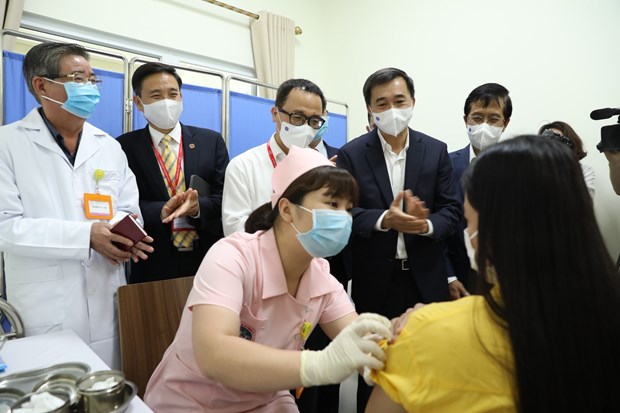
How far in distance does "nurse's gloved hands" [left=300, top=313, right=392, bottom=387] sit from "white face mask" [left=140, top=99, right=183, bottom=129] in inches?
63.6

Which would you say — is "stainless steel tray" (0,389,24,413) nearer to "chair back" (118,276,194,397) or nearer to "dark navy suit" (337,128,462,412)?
"chair back" (118,276,194,397)

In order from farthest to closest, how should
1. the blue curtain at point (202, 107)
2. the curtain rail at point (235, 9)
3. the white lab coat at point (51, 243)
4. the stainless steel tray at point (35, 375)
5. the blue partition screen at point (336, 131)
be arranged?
the blue partition screen at point (336, 131) < the curtain rail at point (235, 9) < the blue curtain at point (202, 107) < the white lab coat at point (51, 243) < the stainless steel tray at point (35, 375)

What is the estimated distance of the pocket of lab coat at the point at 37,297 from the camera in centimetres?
153

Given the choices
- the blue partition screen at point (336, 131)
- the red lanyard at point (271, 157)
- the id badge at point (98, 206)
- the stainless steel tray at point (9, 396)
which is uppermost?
the blue partition screen at point (336, 131)

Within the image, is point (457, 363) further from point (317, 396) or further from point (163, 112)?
point (163, 112)

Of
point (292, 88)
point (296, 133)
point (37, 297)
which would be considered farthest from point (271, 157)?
point (37, 297)

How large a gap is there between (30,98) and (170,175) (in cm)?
94

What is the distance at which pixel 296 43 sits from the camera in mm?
4676

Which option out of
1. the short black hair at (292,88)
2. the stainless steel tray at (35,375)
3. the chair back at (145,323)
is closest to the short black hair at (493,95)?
the short black hair at (292,88)

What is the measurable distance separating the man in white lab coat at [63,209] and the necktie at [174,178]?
0.79 ft

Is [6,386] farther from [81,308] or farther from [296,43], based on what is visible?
[296,43]

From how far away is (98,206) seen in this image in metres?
1.74

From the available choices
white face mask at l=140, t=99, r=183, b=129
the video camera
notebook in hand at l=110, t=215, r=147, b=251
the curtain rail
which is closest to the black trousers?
notebook in hand at l=110, t=215, r=147, b=251

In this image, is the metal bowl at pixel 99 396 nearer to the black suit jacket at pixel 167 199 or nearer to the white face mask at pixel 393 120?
the black suit jacket at pixel 167 199
